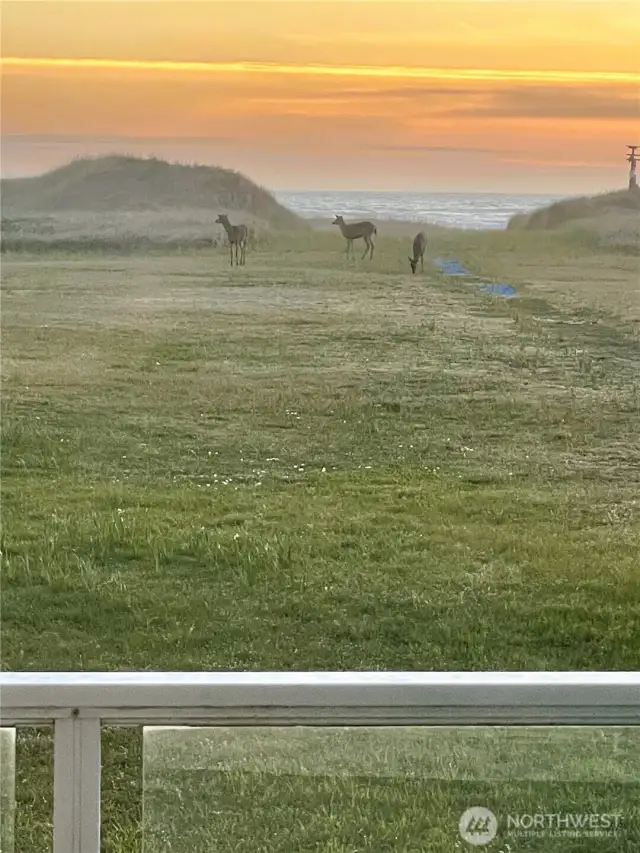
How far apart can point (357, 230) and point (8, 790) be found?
1019 millimetres

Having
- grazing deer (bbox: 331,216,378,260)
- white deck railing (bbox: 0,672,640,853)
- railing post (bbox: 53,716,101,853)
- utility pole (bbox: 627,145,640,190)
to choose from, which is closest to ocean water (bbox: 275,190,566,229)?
grazing deer (bbox: 331,216,378,260)

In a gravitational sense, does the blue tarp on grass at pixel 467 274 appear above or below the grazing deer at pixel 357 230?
below

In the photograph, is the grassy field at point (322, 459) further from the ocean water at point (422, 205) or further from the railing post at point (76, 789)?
the railing post at point (76, 789)

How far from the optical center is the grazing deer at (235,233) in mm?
1896

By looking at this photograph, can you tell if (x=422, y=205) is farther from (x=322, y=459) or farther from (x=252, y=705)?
(x=252, y=705)

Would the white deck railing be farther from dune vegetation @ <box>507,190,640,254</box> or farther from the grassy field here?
dune vegetation @ <box>507,190,640,254</box>

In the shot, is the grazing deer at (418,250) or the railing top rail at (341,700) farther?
the grazing deer at (418,250)

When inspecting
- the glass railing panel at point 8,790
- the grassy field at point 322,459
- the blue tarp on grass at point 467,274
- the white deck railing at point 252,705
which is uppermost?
the blue tarp on grass at point 467,274

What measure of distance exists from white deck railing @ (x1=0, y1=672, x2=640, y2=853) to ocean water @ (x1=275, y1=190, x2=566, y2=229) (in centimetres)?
74

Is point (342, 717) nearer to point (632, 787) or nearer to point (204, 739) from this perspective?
point (204, 739)

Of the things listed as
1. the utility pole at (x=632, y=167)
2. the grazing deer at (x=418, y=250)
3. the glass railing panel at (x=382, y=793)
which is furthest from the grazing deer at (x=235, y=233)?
the glass railing panel at (x=382, y=793)

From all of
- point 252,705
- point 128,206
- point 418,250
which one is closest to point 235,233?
point 128,206

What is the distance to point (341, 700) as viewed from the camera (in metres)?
1.66

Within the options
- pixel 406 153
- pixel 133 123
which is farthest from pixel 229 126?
pixel 406 153
